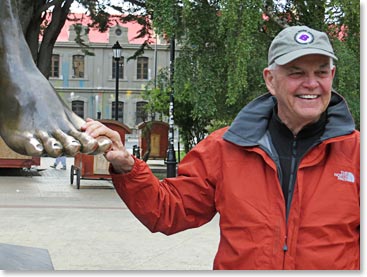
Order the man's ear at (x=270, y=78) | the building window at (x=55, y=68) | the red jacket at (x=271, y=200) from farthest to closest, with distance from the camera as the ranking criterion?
1. the building window at (x=55, y=68)
2. the man's ear at (x=270, y=78)
3. the red jacket at (x=271, y=200)

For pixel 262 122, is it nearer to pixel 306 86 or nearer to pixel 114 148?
pixel 306 86

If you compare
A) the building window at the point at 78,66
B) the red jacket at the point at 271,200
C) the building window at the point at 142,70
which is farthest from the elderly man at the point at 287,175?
the building window at the point at 142,70

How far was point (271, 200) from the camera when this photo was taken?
2.06 m

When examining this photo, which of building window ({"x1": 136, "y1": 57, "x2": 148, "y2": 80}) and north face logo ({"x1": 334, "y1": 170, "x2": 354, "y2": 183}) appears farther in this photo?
building window ({"x1": 136, "y1": 57, "x2": 148, "y2": 80})

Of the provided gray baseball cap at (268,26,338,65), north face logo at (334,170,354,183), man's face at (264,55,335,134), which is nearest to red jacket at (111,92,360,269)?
north face logo at (334,170,354,183)

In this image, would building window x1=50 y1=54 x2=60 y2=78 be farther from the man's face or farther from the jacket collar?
the man's face

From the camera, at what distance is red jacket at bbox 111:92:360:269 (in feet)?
6.62

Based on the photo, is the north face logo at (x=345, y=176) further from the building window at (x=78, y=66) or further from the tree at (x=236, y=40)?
the building window at (x=78, y=66)

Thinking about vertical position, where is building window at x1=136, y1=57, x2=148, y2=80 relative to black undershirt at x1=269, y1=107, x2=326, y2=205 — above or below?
above

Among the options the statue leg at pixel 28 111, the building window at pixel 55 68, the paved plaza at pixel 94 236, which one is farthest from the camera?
the building window at pixel 55 68

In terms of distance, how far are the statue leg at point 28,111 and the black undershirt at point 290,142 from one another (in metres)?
0.65

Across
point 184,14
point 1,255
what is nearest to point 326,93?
point 1,255

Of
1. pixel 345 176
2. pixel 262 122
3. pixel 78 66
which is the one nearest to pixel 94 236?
pixel 262 122

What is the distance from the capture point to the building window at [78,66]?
110 feet
